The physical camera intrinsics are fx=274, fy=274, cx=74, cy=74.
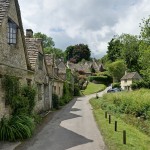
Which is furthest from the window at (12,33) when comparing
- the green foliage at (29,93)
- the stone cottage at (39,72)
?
the stone cottage at (39,72)

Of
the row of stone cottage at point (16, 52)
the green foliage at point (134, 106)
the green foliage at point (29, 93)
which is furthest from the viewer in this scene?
the green foliage at point (134, 106)

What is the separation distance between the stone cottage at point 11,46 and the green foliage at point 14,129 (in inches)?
26.0

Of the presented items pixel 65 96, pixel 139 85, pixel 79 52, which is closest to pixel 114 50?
pixel 79 52

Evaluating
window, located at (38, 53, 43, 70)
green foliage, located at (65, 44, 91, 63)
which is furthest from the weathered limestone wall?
green foliage, located at (65, 44, 91, 63)

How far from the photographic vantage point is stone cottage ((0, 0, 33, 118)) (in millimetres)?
15344

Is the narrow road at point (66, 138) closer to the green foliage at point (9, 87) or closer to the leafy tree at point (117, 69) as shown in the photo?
the green foliage at point (9, 87)

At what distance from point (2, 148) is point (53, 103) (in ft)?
64.1

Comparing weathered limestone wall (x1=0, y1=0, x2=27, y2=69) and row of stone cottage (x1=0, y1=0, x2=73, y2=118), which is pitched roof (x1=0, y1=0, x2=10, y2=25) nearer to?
row of stone cottage (x1=0, y1=0, x2=73, y2=118)

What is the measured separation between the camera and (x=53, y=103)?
1266 inches

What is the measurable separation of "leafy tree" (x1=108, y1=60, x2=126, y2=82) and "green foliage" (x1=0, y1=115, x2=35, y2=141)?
7542cm

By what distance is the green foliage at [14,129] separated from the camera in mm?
13898

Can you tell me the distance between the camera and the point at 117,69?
295ft

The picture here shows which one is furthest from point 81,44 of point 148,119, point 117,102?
point 148,119

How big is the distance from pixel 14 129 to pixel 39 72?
11.2 meters
